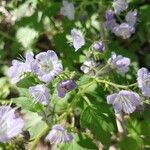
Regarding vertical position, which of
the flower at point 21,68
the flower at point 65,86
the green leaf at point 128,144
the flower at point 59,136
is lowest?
the green leaf at point 128,144

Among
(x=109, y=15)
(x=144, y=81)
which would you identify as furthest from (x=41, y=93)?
(x=109, y=15)

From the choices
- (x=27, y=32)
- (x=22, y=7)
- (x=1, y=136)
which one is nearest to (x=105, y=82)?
(x=1, y=136)

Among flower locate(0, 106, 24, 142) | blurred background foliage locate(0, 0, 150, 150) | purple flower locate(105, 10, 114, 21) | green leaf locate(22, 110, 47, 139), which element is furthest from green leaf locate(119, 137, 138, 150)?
flower locate(0, 106, 24, 142)

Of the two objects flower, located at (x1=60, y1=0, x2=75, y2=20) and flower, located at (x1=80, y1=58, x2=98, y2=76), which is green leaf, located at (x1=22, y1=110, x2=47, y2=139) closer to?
flower, located at (x1=80, y1=58, x2=98, y2=76)

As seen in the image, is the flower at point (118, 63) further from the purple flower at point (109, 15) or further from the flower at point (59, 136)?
the purple flower at point (109, 15)

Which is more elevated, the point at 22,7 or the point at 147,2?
the point at 22,7

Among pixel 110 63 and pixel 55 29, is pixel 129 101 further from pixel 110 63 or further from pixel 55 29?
pixel 55 29

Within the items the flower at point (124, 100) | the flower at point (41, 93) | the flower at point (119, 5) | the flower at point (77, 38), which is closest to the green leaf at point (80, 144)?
the flower at point (124, 100)
